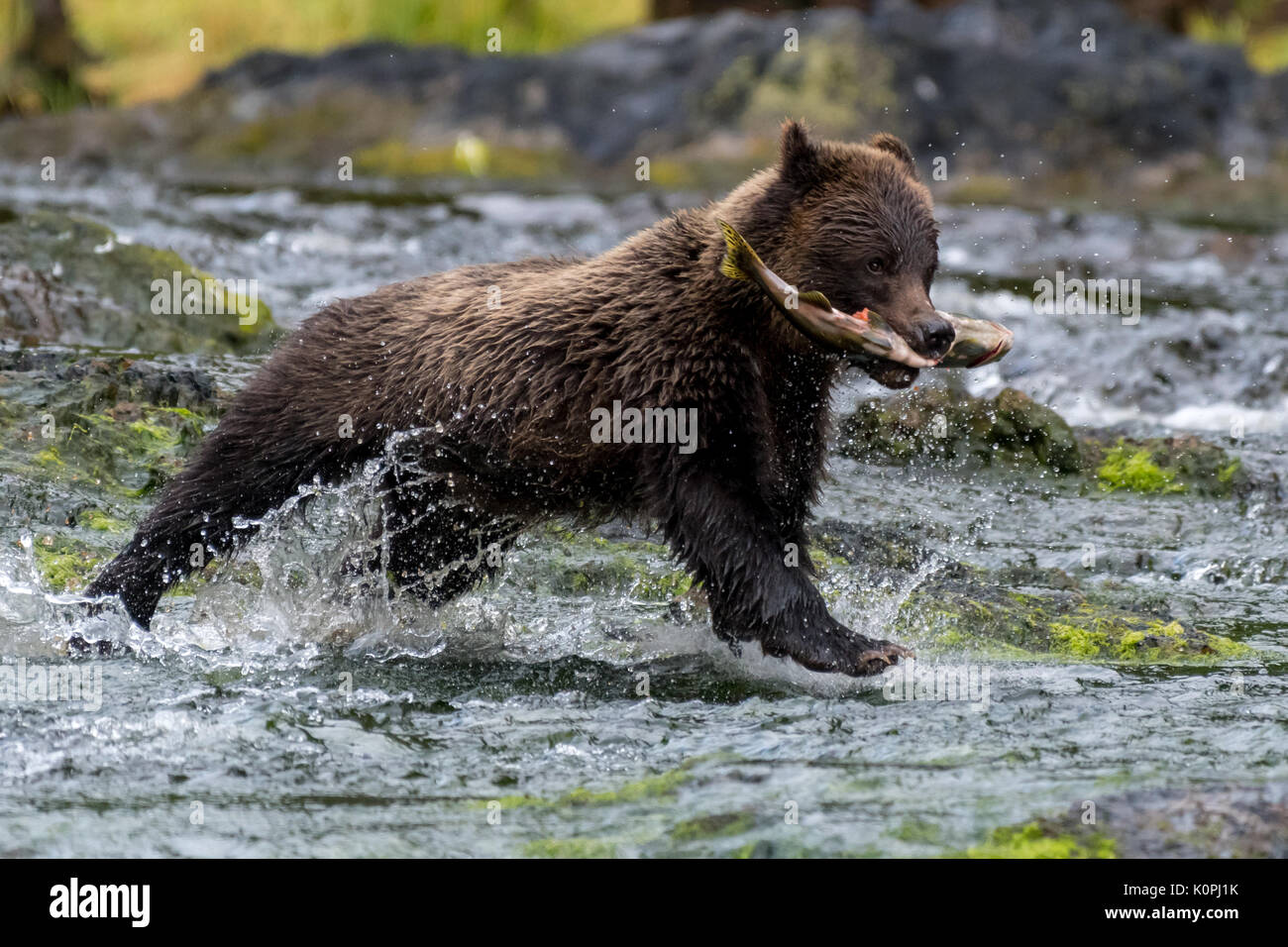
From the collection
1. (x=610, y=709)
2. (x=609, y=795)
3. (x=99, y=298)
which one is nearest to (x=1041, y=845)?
(x=609, y=795)

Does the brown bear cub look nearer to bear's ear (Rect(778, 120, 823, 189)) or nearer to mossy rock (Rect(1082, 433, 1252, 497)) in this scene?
bear's ear (Rect(778, 120, 823, 189))

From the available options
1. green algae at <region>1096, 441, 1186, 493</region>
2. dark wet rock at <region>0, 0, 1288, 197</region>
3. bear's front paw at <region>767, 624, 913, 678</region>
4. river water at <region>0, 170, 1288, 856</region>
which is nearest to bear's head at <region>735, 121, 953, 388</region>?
bear's front paw at <region>767, 624, 913, 678</region>

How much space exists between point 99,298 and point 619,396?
245 inches

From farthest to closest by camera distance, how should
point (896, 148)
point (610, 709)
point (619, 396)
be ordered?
point (896, 148)
point (619, 396)
point (610, 709)

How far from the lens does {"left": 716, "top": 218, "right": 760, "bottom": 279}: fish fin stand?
6.21m

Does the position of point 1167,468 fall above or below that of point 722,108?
below

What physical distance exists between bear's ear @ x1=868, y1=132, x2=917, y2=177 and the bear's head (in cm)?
25

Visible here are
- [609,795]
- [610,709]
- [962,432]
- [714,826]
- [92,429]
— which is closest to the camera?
[714,826]

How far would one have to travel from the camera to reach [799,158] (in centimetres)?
665

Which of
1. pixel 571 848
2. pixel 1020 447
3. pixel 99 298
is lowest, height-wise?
pixel 571 848

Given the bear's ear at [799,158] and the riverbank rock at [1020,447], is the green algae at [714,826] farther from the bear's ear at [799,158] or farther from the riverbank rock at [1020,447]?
the riverbank rock at [1020,447]

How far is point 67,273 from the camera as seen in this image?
11516 mm

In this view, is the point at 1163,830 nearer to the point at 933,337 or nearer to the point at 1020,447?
the point at 933,337
